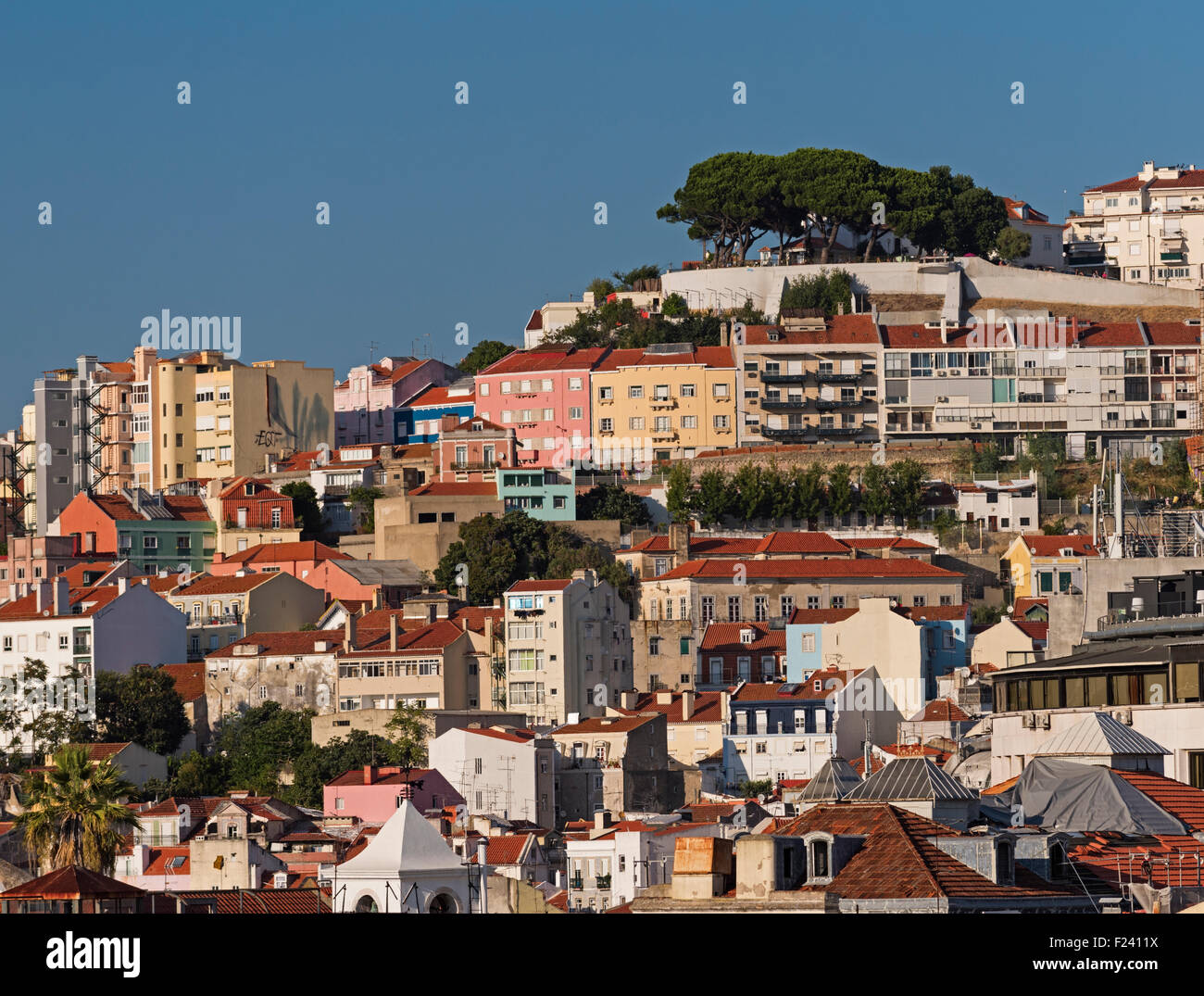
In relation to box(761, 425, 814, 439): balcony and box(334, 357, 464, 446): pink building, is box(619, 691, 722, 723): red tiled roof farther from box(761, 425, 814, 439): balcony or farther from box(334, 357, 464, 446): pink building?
box(334, 357, 464, 446): pink building

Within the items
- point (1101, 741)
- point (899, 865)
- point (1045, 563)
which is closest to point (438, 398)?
A: point (1045, 563)

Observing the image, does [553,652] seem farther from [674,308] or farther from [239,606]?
[674,308]

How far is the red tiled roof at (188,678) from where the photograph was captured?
71.6m

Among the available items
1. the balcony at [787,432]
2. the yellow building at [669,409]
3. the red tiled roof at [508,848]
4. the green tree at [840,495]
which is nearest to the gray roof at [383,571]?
the yellow building at [669,409]

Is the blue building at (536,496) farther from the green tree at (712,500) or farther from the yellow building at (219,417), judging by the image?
the yellow building at (219,417)

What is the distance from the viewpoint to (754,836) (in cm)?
2356

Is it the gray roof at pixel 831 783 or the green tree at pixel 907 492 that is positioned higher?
the green tree at pixel 907 492

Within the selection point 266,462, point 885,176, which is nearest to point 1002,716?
point 266,462

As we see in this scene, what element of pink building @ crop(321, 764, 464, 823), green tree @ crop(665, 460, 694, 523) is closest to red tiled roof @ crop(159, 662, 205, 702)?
pink building @ crop(321, 764, 464, 823)

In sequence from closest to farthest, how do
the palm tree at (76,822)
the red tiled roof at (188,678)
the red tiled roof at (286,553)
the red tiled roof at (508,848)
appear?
the palm tree at (76,822) → the red tiled roof at (508,848) → the red tiled roof at (188,678) → the red tiled roof at (286,553)

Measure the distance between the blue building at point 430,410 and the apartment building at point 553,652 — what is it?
100 feet

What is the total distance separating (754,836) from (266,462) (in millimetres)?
77528

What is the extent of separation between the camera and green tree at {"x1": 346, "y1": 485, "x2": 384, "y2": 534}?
3553 inches
